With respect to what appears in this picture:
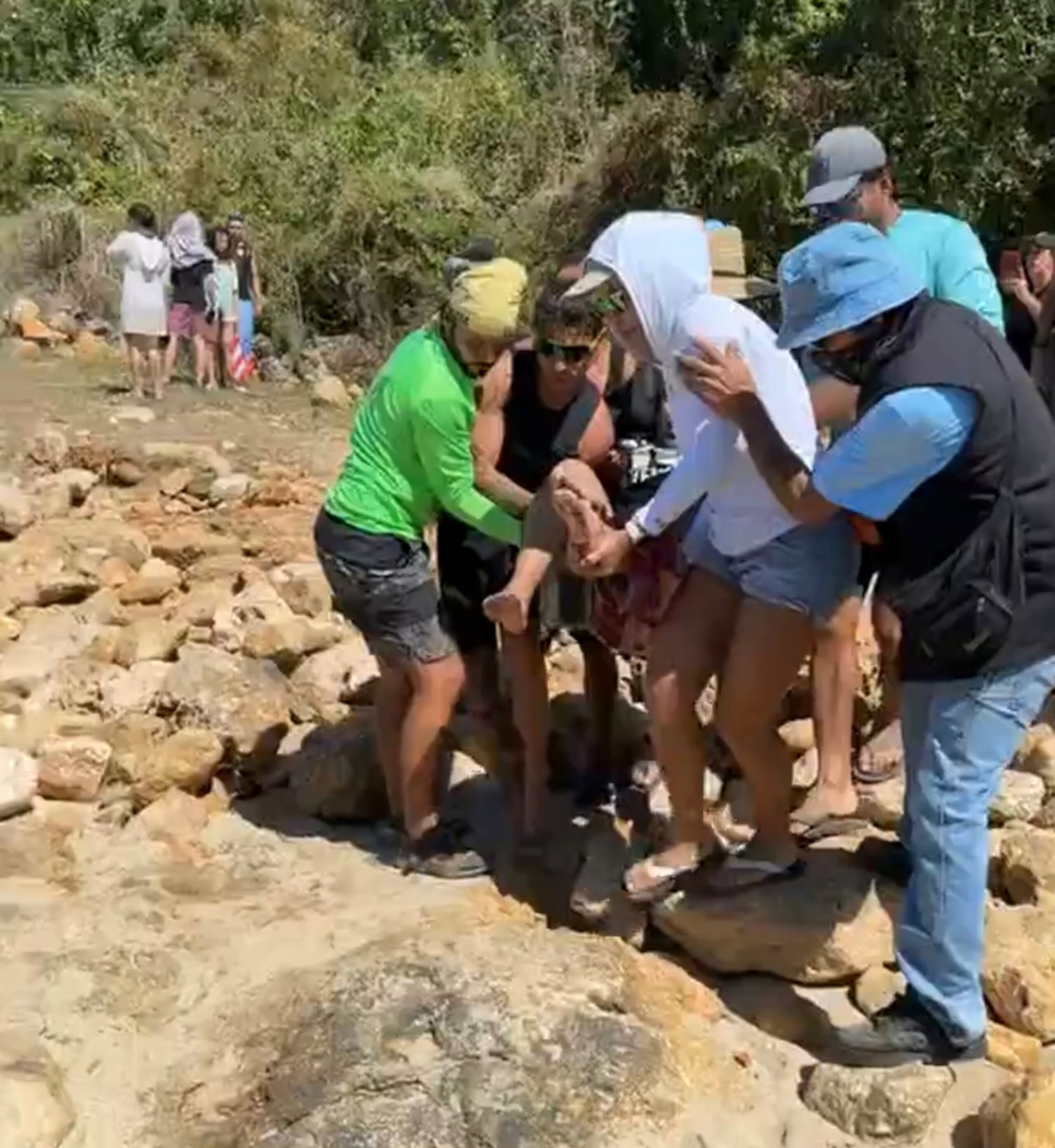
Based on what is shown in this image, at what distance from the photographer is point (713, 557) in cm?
410

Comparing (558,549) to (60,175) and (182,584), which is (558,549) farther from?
(60,175)

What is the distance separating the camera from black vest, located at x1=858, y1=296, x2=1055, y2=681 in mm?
3430

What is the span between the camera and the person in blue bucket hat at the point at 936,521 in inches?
135

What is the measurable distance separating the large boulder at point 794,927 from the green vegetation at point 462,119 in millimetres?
9132

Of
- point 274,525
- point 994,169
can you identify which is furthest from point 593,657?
point 994,169

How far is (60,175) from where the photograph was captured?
57.0 feet

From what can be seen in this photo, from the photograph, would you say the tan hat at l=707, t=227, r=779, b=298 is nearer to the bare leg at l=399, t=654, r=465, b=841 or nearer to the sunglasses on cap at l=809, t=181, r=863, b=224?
the sunglasses on cap at l=809, t=181, r=863, b=224

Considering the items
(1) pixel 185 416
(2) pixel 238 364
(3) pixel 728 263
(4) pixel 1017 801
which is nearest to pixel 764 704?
(4) pixel 1017 801

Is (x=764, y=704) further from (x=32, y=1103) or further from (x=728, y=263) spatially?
(x=728, y=263)

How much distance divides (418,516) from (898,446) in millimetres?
1653

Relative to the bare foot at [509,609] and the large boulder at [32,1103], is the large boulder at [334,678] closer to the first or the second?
the bare foot at [509,609]

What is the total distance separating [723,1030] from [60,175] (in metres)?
15.0

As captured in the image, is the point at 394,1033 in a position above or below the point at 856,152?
below

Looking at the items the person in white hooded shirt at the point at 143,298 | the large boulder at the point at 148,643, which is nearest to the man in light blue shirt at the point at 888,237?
the large boulder at the point at 148,643
